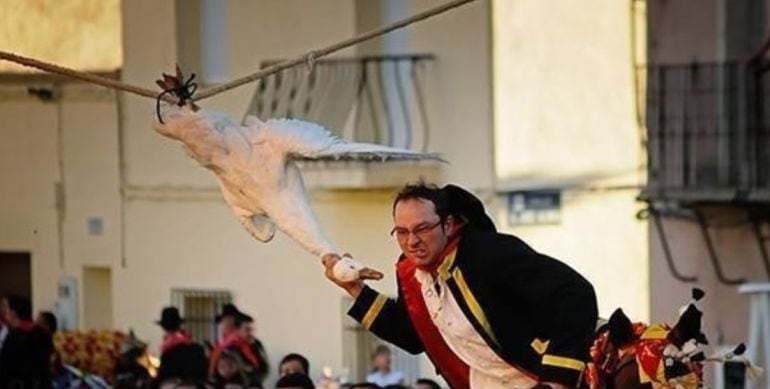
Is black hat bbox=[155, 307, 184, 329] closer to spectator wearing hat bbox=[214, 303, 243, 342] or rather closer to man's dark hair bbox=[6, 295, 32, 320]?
spectator wearing hat bbox=[214, 303, 243, 342]

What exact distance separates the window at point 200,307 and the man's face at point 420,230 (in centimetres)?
1399

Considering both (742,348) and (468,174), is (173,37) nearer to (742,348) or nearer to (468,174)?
(468,174)

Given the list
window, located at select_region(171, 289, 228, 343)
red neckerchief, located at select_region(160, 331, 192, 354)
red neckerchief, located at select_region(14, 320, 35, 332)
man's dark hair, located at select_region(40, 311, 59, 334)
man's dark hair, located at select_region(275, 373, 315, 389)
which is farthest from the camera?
window, located at select_region(171, 289, 228, 343)

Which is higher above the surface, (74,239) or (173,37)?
(173,37)

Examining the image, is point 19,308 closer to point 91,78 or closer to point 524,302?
point 91,78

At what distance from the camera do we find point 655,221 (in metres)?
20.5

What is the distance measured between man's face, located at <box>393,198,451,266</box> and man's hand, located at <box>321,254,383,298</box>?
33 centimetres

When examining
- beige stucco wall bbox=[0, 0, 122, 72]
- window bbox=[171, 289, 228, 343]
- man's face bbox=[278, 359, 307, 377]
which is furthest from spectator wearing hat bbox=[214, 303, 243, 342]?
man's face bbox=[278, 359, 307, 377]

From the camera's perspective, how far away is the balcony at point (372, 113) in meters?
21.3

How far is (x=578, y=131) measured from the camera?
21.4 metres

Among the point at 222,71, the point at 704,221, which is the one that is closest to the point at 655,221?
the point at 704,221

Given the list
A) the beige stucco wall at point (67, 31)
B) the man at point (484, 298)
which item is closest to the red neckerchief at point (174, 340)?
the beige stucco wall at point (67, 31)

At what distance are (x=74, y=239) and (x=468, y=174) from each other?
4671mm

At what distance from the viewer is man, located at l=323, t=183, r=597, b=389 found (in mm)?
9188
